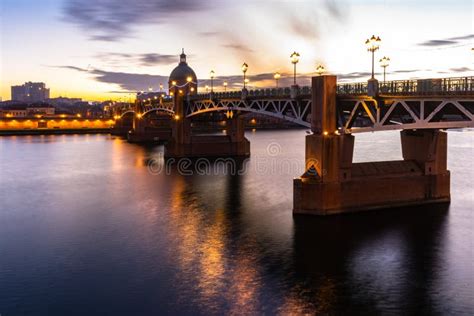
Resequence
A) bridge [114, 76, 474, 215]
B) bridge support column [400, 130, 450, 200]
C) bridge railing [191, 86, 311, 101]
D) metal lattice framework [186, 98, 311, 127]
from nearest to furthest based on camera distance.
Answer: bridge [114, 76, 474, 215], bridge support column [400, 130, 450, 200], metal lattice framework [186, 98, 311, 127], bridge railing [191, 86, 311, 101]

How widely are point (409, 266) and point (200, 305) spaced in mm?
10614

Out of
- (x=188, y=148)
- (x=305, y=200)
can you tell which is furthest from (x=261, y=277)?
(x=188, y=148)

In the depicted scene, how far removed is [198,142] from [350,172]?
4679 cm

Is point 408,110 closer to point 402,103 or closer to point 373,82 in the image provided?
point 402,103

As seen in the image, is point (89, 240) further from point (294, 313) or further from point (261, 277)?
point (294, 313)

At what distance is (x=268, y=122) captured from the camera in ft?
648

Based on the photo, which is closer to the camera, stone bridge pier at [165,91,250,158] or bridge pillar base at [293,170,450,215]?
bridge pillar base at [293,170,450,215]

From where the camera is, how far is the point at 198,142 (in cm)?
7825

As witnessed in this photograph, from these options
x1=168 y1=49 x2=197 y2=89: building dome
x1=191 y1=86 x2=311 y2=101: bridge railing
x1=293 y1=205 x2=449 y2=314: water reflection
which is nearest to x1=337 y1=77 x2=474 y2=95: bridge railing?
x1=191 y1=86 x2=311 y2=101: bridge railing

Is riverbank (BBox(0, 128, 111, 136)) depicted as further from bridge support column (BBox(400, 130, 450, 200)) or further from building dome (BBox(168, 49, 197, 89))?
bridge support column (BBox(400, 130, 450, 200))

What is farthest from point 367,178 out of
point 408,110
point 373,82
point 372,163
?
point 373,82

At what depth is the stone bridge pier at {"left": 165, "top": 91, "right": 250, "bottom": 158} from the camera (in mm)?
75312

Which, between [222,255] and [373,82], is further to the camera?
[373,82]

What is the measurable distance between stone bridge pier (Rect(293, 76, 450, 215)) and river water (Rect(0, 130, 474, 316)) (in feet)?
3.43
